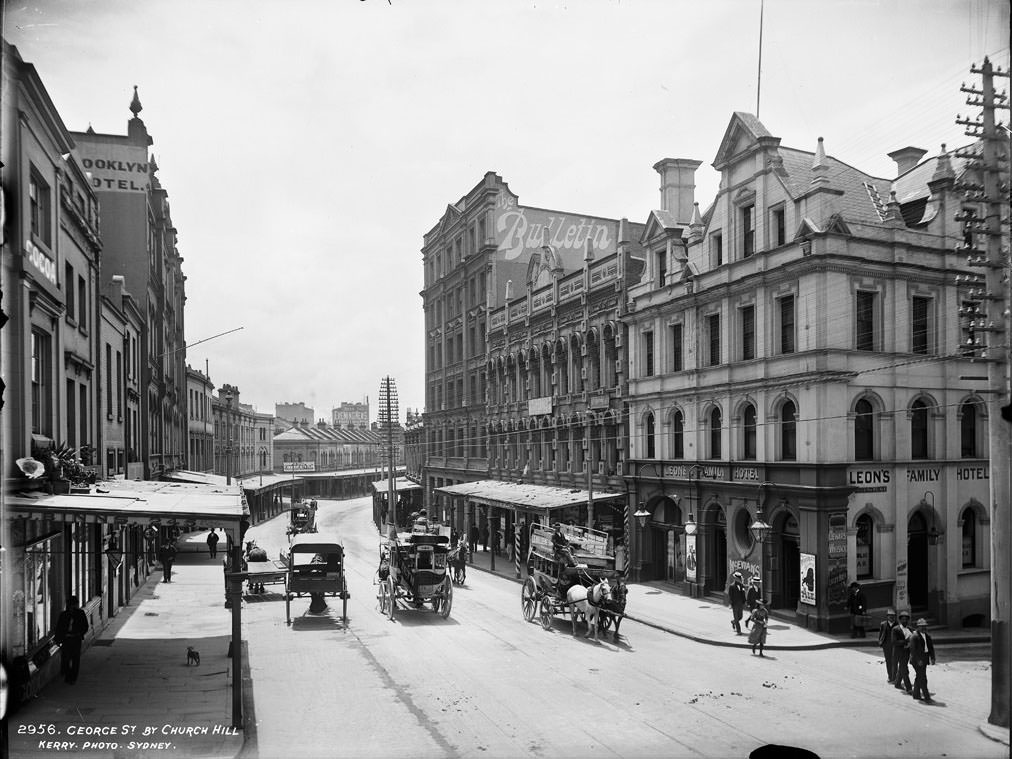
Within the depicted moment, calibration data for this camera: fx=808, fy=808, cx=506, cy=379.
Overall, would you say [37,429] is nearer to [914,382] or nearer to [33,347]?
[33,347]

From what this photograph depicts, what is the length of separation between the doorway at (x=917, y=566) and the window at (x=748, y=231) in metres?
9.09

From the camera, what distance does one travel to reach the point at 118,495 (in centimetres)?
1400

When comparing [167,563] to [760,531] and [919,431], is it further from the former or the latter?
[919,431]

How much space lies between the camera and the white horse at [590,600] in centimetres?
1927

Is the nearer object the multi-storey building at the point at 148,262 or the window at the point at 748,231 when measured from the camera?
the multi-storey building at the point at 148,262

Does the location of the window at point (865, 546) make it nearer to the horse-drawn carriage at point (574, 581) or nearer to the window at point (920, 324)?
the window at point (920, 324)

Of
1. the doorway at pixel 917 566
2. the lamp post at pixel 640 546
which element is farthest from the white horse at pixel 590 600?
the lamp post at pixel 640 546

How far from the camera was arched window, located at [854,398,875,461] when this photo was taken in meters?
22.6

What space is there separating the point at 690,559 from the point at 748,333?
7.91 m

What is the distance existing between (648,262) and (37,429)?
21.8 metres

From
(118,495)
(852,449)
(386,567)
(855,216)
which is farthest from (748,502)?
(118,495)

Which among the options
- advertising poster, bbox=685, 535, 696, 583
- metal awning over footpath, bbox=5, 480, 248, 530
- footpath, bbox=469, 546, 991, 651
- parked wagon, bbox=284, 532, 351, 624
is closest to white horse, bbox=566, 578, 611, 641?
footpath, bbox=469, 546, 991, 651

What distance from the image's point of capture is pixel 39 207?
42.6ft

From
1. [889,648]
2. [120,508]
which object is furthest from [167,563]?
[889,648]
